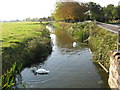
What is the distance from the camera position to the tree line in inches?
2251

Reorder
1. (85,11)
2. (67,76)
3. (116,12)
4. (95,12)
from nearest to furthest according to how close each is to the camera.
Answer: (67,76), (116,12), (85,11), (95,12)

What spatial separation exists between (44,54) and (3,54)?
5.04m

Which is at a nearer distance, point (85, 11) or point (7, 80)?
point (7, 80)

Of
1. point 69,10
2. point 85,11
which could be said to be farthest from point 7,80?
point 85,11

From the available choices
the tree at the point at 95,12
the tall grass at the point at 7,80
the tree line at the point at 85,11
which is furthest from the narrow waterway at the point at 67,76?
the tree at the point at 95,12

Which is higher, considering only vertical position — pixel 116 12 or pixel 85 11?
pixel 85 11

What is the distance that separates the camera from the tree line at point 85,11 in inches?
2251

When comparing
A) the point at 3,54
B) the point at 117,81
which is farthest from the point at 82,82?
the point at 3,54

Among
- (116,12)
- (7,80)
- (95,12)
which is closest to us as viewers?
(7,80)

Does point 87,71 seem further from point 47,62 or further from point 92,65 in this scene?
point 47,62

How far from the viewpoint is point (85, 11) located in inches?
2402

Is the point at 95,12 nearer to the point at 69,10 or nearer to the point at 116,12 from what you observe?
the point at 116,12

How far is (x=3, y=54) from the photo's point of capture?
12.3 metres

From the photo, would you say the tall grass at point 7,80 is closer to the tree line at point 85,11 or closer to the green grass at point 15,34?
the green grass at point 15,34
